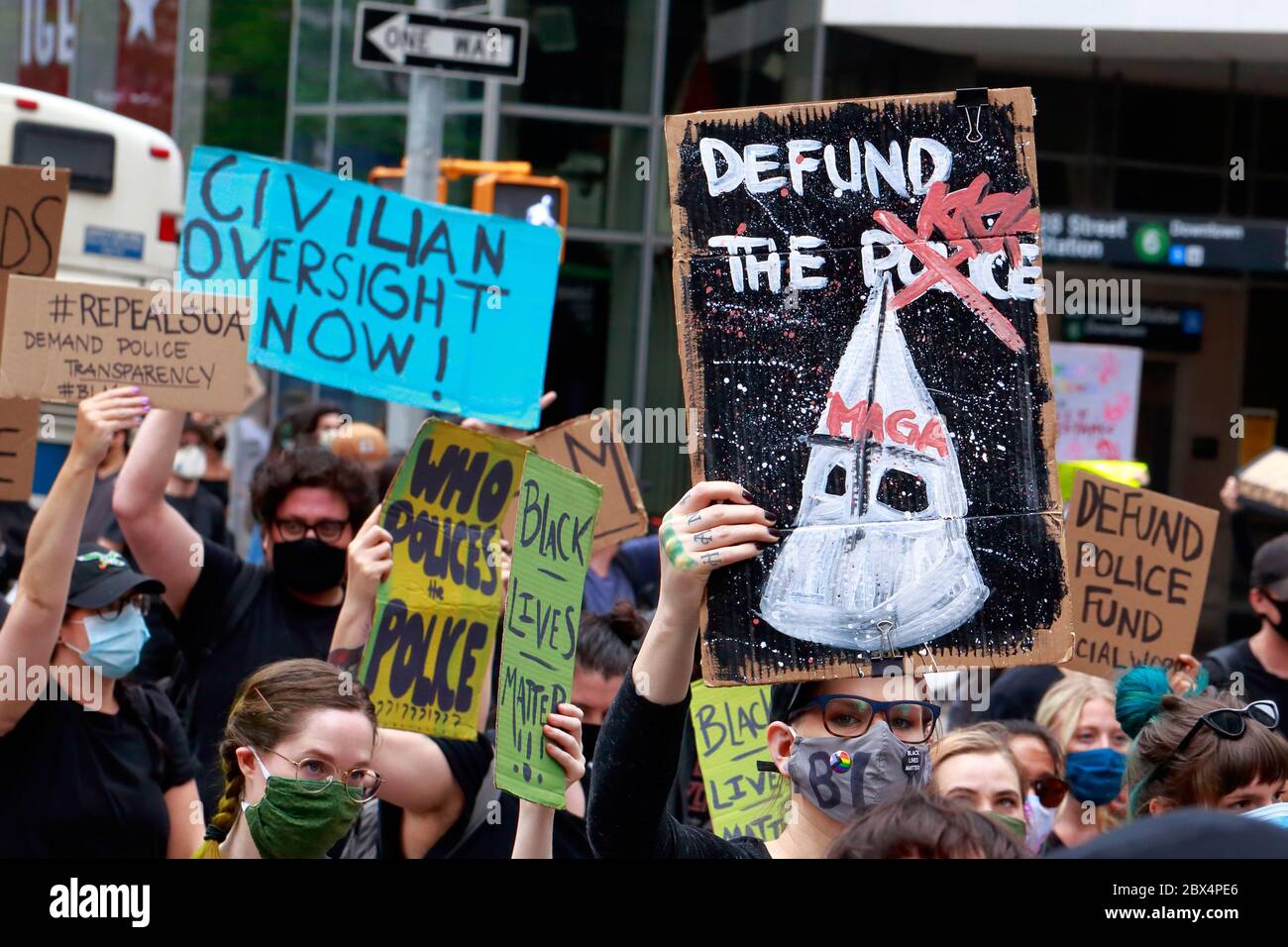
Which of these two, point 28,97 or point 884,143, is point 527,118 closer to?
point 28,97

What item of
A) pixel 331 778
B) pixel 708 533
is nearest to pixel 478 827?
pixel 331 778

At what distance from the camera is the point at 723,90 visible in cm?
1597

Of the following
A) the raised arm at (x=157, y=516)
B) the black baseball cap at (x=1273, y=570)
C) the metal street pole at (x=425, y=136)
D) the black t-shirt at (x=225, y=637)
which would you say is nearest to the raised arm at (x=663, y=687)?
the black t-shirt at (x=225, y=637)

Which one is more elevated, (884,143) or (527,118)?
(527,118)

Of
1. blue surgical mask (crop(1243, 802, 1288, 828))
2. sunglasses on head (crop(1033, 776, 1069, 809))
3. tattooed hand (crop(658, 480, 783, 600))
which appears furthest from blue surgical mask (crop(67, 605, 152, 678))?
blue surgical mask (crop(1243, 802, 1288, 828))

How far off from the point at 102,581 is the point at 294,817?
1494 mm

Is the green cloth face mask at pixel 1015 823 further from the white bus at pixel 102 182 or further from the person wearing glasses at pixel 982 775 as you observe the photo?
the white bus at pixel 102 182

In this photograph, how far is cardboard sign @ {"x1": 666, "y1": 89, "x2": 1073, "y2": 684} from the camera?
2973mm

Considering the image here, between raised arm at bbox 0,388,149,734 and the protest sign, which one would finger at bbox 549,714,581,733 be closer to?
raised arm at bbox 0,388,149,734

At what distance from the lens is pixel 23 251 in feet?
16.4

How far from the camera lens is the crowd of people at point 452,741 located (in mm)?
2873
